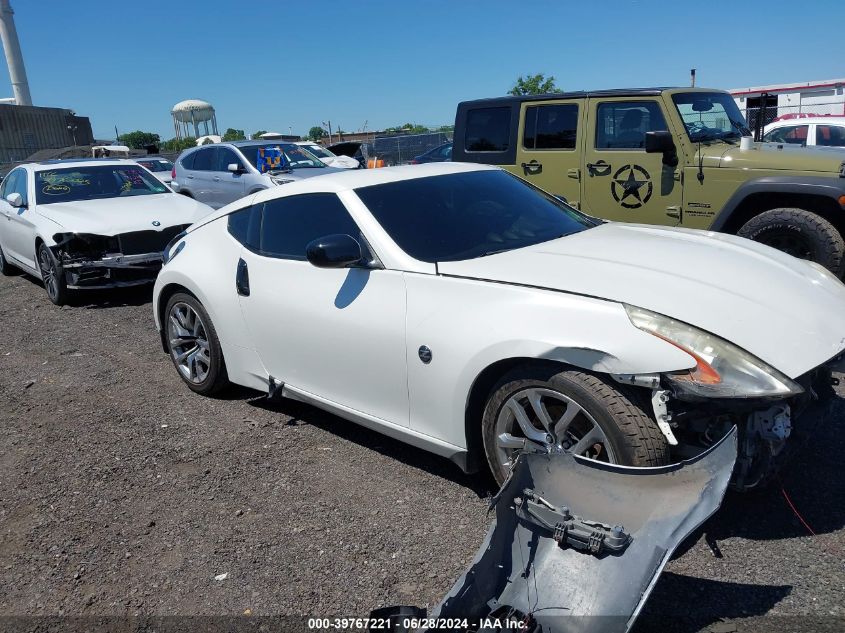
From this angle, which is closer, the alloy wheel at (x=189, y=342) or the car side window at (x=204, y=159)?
the alloy wheel at (x=189, y=342)

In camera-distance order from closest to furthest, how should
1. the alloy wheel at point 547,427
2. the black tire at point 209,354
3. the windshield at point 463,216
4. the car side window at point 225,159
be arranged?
the alloy wheel at point 547,427
the windshield at point 463,216
the black tire at point 209,354
the car side window at point 225,159

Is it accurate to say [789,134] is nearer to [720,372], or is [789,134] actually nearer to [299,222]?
[299,222]

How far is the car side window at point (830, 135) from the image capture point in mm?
12180

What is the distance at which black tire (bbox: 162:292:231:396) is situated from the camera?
181 inches

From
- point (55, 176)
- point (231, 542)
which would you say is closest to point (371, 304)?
point (231, 542)

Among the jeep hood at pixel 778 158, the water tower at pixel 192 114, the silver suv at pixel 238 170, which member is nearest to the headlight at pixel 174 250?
the jeep hood at pixel 778 158

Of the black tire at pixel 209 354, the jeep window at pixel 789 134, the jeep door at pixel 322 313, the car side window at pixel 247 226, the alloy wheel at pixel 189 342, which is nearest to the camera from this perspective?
the jeep door at pixel 322 313

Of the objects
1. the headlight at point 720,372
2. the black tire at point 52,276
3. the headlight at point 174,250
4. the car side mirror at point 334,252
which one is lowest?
the black tire at point 52,276

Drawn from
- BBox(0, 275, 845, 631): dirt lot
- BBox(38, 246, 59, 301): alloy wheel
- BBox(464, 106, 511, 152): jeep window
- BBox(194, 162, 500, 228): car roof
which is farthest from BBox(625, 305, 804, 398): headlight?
BBox(38, 246, 59, 301): alloy wheel

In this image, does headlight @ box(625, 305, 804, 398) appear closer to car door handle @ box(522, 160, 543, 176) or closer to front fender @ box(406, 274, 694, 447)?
front fender @ box(406, 274, 694, 447)

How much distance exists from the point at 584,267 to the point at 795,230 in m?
Answer: 4.04

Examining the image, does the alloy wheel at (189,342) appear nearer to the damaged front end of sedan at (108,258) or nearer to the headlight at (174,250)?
the headlight at (174,250)

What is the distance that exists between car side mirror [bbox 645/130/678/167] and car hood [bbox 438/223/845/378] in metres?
3.00

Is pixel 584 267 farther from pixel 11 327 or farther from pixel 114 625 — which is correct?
pixel 11 327
